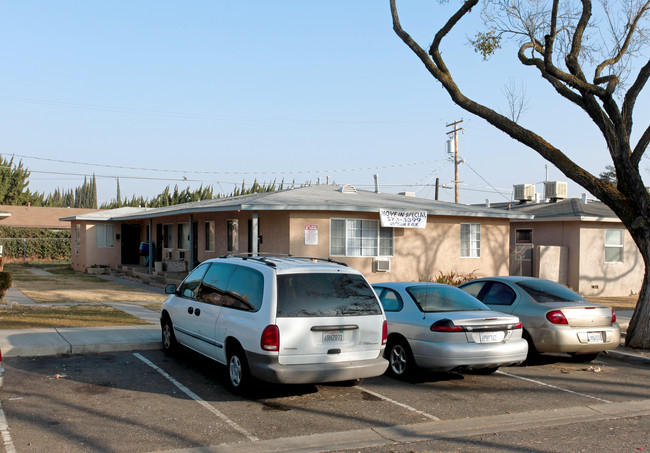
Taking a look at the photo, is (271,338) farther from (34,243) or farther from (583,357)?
(34,243)

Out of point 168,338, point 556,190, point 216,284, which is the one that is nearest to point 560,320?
point 216,284

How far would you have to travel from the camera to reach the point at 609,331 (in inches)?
383

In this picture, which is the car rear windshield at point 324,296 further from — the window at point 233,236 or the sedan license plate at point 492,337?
the window at point 233,236

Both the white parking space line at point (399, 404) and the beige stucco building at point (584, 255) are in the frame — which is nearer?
the white parking space line at point (399, 404)

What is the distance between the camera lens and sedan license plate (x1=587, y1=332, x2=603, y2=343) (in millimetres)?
9578

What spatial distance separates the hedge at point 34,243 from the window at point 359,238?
27.1 meters

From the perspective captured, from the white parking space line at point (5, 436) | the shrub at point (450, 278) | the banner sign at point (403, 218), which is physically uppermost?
the banner sign at point (403, 218)

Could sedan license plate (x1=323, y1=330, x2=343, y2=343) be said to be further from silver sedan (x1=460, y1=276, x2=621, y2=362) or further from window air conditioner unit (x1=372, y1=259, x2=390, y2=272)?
window air conditioner unit (x1=372, y1=259, x2=390, y2=272)

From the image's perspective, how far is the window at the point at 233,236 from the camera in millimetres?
21109

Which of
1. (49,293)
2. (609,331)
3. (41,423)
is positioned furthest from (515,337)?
(49,293)

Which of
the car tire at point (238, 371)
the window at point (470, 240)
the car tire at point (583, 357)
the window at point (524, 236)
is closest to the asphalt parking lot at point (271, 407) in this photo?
the car tire at point (238, 371)

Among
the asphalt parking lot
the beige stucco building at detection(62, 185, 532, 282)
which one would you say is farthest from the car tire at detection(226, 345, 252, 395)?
the beige stucco building at detection(62, 185, 532, 282)

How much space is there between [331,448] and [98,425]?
2.40 m

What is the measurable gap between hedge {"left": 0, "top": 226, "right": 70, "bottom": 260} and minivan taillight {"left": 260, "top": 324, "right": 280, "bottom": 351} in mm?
36405
